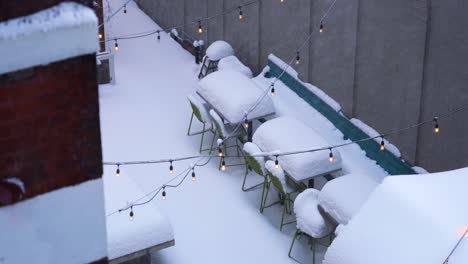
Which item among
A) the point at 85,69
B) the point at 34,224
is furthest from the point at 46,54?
the point at 34,224

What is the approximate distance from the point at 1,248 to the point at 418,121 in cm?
883

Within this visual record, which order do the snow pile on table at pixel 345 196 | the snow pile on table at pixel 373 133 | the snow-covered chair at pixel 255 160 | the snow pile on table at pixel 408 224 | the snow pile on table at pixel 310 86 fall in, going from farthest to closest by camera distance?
the snow pile on table at pixel 310 86, the snow pile on table at pixel 373 133, the snow-covered chair at pixel 255 160, the snow pile on table at pixel 345 196, the snow pile on table at pixel 408 224

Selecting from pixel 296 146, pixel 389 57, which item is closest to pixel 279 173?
pixel 296 146

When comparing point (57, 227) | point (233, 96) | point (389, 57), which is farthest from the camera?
point (233, 96)

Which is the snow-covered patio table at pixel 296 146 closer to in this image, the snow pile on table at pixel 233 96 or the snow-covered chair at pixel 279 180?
the snow-covered chair at pixel 279 180

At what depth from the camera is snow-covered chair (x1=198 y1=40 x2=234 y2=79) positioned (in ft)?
47.3

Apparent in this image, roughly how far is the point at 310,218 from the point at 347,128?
2640 millimetres

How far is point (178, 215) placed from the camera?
11062mm

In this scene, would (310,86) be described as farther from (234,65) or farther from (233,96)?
(234,65)

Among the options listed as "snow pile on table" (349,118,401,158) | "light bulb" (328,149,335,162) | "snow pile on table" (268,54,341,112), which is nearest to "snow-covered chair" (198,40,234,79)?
"snow pile on table" (268,54,341,112)

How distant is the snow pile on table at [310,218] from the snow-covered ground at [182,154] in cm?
60

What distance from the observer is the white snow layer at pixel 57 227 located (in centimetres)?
266

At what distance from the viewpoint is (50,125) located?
262 cm

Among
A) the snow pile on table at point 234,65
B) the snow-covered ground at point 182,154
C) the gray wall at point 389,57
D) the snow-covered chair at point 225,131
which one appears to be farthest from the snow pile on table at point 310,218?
the snow pile on table at point 234,65
